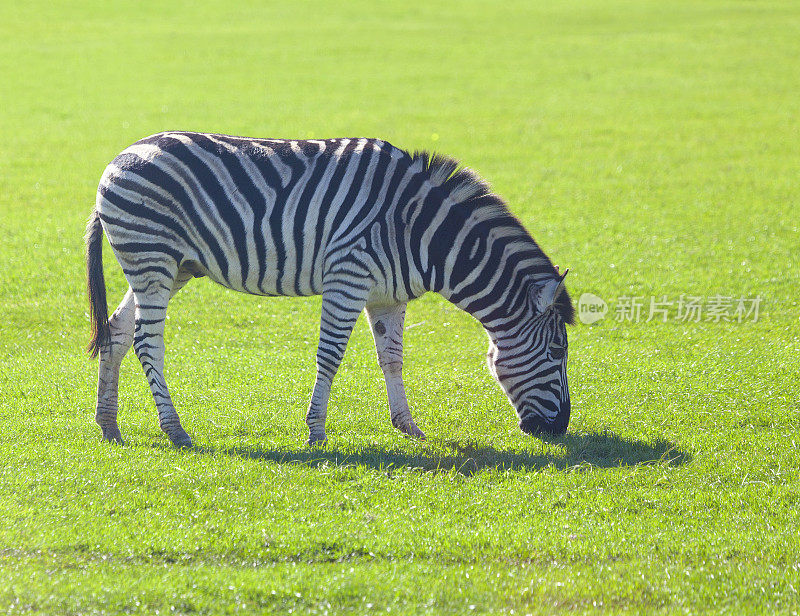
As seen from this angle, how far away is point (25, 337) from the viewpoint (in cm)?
1262

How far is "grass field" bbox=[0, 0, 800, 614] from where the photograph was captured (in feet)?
20.4

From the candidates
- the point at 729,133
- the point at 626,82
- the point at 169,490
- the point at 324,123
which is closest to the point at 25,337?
the point at 169,490

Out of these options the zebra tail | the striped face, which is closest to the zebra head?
the striped face

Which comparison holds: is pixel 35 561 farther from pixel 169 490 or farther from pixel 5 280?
pixel 5 280

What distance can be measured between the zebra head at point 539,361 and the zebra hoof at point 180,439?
302cm

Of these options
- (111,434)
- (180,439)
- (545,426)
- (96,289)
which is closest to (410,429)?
(545,426)

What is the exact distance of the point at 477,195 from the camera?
28.7ft

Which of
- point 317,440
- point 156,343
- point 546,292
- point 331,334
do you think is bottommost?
point 317,440

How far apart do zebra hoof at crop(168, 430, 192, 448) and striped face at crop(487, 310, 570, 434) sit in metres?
3.00

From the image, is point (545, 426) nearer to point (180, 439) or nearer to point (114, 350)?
point (180, 439)

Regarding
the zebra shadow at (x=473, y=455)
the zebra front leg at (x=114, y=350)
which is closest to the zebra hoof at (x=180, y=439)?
the zebra shadow at (x=473, y=455)

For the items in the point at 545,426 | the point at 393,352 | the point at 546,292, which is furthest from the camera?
the point at 393,352

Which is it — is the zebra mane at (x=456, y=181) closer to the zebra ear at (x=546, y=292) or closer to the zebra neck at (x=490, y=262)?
the zebra neck at (x=490, y=262)

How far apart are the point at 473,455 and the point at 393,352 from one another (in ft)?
4.64
